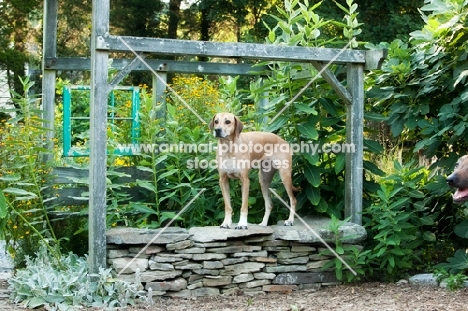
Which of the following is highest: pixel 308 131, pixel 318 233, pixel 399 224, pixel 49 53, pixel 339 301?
pixel 49 53

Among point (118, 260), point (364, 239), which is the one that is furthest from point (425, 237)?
point (118, 260)

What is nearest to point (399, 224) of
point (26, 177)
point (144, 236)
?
point (144, 236)

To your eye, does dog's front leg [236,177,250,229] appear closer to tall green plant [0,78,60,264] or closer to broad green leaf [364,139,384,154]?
broad green leaf [364,139,384,154]

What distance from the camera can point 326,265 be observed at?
266 inches

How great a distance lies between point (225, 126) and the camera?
6.41 metres

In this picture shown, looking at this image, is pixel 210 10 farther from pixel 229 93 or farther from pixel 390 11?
pixel 229 93

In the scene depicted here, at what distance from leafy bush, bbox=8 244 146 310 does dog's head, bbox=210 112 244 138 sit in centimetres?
161

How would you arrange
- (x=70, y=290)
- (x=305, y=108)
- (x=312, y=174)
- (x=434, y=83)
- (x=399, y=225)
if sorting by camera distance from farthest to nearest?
(x=434, y=83), (x=312, y=174), (x=305, y=108), (x=399, y=225), (x=70, y=290)

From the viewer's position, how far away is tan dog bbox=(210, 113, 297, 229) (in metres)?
6.51

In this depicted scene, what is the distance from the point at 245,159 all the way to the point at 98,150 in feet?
4.78

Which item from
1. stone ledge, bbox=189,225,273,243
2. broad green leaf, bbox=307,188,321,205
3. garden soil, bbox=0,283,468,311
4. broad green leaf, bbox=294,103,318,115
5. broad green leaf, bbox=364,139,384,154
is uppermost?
broad green leaf, bbox=294,103,318,115

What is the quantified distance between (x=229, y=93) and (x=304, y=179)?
1.42 m

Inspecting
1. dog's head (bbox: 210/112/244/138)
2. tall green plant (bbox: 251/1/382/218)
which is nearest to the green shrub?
tall green plant (bbox: 251/1/382/218)

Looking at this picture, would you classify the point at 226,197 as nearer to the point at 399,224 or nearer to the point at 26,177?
the point at 399,224
